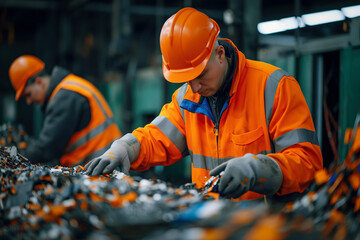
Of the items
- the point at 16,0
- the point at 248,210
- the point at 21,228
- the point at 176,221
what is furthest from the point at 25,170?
the point at 16,0

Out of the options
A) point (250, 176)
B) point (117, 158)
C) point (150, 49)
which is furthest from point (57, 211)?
point (150, 49)

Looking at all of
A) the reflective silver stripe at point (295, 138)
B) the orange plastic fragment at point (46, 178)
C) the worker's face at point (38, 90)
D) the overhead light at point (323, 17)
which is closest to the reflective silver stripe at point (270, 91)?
the reflective silver stripe at point (295, 138)

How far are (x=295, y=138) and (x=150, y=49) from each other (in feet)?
31.1

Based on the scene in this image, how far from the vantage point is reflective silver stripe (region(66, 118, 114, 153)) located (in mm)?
3877

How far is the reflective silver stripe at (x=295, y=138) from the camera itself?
2039mm

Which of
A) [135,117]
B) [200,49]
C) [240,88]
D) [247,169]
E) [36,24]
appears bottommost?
[135,117]

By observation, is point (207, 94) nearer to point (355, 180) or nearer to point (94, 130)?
point (355, 180)

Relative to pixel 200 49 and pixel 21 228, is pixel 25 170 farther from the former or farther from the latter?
pixel 200 49

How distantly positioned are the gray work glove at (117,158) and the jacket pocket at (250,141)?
0.62 m

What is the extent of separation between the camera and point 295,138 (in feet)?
6.69

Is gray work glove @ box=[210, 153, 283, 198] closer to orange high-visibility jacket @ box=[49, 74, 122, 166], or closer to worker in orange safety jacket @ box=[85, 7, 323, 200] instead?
worker in orange safety jacket @ box=[85, 7, 323, 200]

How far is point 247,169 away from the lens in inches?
71.3

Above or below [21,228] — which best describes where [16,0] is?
above

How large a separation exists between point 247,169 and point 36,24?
10.9 meters
